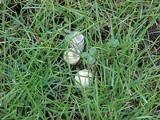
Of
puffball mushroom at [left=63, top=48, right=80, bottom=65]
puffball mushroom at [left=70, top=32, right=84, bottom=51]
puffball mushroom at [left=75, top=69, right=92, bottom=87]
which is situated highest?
puffball mushroom at [left=70, top=32, right=84, bottom=51]

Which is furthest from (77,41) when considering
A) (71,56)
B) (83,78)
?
(83,78)

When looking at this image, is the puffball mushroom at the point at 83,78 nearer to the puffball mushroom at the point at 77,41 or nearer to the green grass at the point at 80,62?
the green grass at the point at 80,62

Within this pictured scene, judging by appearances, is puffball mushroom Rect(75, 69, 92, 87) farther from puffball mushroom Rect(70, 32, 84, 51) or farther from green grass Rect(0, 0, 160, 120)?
puffball mushroom Rect(70, 32, 84, 51)

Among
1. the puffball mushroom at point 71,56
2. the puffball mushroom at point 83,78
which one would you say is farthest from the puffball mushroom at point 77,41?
the puffball mushroom at point 83,78

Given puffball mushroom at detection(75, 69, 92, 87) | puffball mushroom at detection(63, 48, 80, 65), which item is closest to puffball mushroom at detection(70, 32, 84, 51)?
puffball mushroom at detection(63, 48, 80, 65)

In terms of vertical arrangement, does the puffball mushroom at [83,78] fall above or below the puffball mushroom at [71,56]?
below

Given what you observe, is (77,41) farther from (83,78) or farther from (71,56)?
(83,78)
